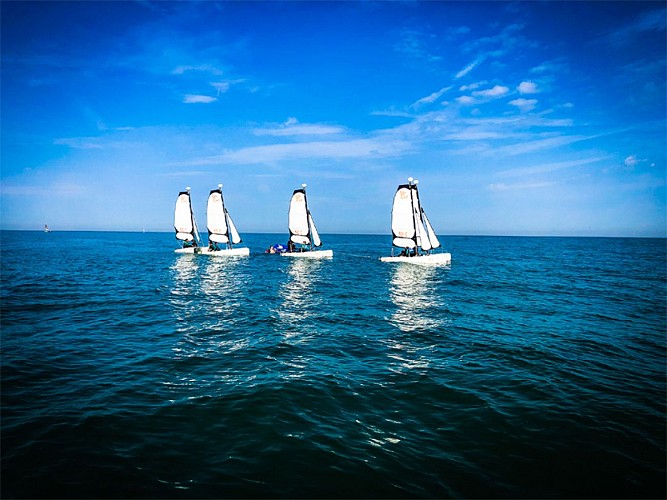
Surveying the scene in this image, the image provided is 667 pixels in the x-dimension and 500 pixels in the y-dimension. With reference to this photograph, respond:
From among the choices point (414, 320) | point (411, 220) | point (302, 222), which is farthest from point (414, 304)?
point (302, 222)

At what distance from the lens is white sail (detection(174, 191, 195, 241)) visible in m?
75.6

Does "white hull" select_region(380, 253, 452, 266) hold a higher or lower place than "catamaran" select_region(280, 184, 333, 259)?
lower

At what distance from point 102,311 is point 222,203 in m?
49.6

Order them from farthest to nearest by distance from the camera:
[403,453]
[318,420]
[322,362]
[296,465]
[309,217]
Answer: [309,217]
[322,362]
[318,420]
[403,453]
[296,465]

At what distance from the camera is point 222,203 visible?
224 ft

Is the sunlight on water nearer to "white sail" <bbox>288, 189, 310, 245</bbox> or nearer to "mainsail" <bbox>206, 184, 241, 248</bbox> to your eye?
"white sail" <bbox>288, 189, 310, 245</bbox>

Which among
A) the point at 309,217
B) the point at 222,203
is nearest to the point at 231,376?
the point at 309,217

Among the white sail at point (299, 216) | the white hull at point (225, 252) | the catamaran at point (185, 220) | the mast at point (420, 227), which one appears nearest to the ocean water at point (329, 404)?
the mast at point (420, 227)

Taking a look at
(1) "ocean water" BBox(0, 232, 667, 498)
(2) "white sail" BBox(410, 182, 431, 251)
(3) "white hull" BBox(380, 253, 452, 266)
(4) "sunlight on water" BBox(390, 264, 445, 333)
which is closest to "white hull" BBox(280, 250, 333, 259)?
(3) "white hull" BBox(380, 253, 452, 266)

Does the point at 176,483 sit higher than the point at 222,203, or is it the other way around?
the point at 222,203

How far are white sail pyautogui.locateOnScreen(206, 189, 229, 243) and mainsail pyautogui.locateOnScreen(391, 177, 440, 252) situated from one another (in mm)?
33721

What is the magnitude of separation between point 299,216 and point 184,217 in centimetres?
2875

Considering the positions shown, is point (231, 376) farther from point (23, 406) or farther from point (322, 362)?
point (23, 406)

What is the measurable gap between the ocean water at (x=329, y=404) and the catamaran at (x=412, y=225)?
3358 centimetres
